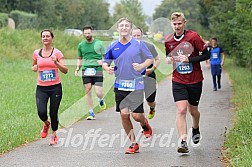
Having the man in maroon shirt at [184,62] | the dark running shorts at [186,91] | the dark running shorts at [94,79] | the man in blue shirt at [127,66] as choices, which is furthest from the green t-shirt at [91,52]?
the dark running shorts at [186,91]

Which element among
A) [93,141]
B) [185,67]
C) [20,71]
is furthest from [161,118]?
[20,71]

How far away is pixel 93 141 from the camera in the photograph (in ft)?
32.9

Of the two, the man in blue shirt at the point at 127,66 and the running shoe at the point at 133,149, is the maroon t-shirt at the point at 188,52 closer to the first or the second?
the man in blue shirt at the point at 127,66

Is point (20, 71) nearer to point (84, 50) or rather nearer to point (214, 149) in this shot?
point (84, 50)

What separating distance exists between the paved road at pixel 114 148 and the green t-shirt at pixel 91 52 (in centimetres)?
126

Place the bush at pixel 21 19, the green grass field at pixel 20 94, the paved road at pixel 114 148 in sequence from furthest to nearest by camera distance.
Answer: the bush at pixel 21 19, the green grass field at pixel 20 94, the paved road at pixel 114 148

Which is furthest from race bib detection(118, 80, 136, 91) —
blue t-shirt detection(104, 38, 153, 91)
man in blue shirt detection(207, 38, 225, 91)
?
man in blue shirt detection(207, 38, 225, 91)

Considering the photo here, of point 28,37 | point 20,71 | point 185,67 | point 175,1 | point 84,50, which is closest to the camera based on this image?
point 185,67

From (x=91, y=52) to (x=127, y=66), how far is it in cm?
434

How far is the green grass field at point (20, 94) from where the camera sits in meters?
10.7

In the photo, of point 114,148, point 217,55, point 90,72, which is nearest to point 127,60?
point 114,148

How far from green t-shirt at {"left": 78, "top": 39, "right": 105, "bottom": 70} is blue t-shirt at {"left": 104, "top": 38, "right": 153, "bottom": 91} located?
4.12 meters

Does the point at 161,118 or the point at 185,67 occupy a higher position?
the point at 185,67

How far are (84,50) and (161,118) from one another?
7.62 ft
